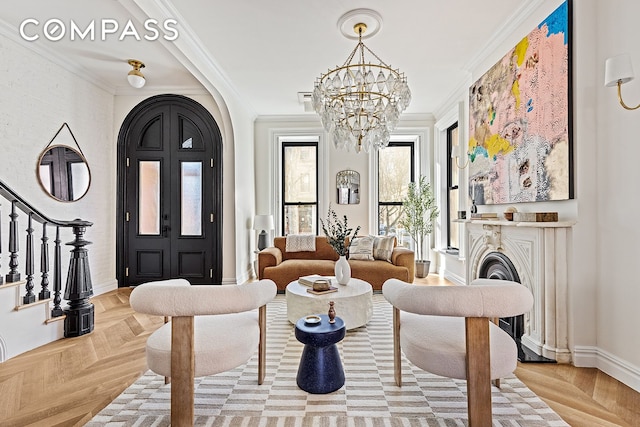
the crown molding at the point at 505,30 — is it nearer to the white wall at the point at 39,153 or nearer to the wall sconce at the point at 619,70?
the wall sconce at the point at 619,70

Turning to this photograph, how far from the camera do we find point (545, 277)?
8.28ft

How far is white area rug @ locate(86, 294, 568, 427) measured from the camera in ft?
5.91

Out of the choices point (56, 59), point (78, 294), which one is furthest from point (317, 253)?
point (56, 59)

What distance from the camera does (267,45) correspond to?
3.50 metres

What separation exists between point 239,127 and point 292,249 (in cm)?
215

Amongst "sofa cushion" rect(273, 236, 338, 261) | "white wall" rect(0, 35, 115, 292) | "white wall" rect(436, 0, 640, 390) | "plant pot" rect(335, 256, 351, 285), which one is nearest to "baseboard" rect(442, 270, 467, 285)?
"sofa cushion" rect(273, 236, 338, 261)

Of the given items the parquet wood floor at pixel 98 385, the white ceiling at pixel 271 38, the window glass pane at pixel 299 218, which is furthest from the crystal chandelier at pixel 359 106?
the window glass pane at pixel 299 218

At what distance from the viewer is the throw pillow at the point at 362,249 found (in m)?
4.97

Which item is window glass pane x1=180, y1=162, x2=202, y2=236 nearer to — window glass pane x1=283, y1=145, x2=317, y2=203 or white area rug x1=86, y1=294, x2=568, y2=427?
window glass pane x1=283, y1=145, x2=317, y2=203

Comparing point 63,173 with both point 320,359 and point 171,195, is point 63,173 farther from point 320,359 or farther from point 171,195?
point 320,359

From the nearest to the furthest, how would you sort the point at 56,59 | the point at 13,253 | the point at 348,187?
the point at 13,253 < the point at 56,59 < the point at 348,187

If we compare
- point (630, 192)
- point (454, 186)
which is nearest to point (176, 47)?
point (630, 192)

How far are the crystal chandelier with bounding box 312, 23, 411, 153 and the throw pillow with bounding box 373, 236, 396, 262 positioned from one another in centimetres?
218

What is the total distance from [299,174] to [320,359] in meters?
Result: 4.62
